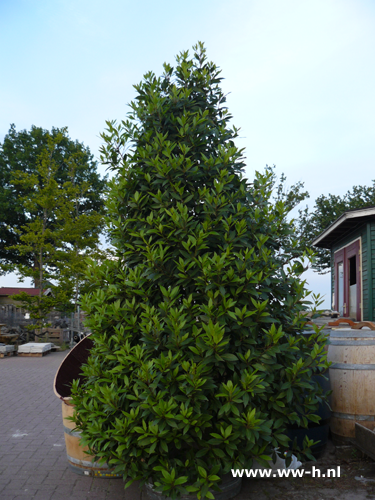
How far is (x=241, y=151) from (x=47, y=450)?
13.9 feet

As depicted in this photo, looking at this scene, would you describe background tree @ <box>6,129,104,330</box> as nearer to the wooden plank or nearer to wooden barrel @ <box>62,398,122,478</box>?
wooden barrel @ <box>62,398,122,478</box>

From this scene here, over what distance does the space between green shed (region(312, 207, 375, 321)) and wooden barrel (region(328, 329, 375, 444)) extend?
872 centimetres

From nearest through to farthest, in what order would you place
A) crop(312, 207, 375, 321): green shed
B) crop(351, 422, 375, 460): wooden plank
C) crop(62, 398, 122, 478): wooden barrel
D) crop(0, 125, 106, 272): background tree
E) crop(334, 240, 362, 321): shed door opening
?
crop(351, 422, 375, 460): wooden plank, crop(62, 398, 122, 478): wooden barrel, crop(312, 207, 375, 321): green shed, crop(334, 240, 362, 321): shed door opening, crop(0, 125, 106, 272): background tree

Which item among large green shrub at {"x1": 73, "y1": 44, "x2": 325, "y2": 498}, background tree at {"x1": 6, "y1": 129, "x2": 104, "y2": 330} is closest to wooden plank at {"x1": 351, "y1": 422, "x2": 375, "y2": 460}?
large green shrub at {"x1": 73, "y1": 44, "x2": 325, "y2": 498}

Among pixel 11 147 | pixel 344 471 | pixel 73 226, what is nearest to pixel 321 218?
pixel 73 226

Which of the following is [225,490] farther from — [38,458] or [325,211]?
[325,211]

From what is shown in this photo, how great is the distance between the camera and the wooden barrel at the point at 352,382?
4.65 metres

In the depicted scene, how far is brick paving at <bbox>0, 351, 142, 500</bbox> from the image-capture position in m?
3.99

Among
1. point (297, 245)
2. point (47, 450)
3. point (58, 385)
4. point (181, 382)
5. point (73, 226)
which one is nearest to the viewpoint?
point (181, 382)

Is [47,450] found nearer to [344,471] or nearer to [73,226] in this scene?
[344,471]


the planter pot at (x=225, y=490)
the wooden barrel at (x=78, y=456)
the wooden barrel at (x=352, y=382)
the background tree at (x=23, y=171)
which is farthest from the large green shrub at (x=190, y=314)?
the background tree at (x=23, y=171)

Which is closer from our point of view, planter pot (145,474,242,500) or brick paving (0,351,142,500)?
planter pot (145,474,242,500)

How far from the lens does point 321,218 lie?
35438mm

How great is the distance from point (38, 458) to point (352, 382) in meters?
3.67
